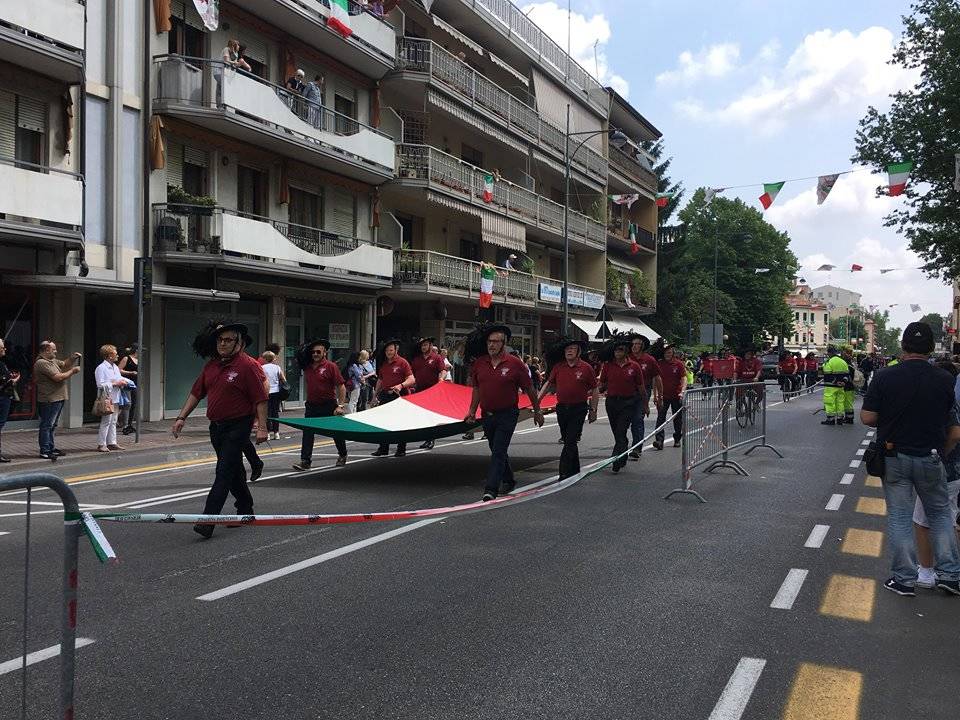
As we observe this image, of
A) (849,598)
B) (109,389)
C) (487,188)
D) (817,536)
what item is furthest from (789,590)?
(487,188)

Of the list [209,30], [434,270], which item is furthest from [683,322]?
[209,30]

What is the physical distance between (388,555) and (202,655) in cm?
241

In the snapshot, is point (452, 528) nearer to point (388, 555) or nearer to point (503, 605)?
point (388, 555)

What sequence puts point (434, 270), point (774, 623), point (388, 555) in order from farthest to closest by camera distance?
point (434, 270)
point (388, 555)
point (774, 623)

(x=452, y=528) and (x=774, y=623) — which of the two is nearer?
(x=774, y=623)

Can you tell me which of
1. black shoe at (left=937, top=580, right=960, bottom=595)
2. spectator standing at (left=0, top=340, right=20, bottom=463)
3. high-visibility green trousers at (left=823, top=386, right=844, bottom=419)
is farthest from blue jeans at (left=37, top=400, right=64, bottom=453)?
high-visibility green trousers at (left=823, top=386, right=844, bottom=419)

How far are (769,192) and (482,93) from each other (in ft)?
36.1

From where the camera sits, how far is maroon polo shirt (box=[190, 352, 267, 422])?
775 cm

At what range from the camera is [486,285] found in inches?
1195

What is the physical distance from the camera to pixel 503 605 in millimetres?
5652

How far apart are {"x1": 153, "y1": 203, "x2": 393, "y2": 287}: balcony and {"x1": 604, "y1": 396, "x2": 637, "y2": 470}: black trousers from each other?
1116cm

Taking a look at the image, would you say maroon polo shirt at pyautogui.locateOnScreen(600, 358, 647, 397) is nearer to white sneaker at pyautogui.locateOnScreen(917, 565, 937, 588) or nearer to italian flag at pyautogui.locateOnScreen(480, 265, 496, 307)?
white sneaker at pyautogui.locateOnScreen(917, 565, 937, 588)

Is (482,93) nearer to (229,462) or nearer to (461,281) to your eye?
(461,281)

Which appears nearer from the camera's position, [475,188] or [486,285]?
[486,285]
